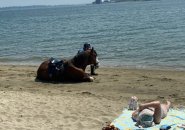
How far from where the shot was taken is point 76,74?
13922 mm

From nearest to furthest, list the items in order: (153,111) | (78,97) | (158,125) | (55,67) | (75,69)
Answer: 1. (158,125)
2. (153,111)
3. (78,97)
4. (75,69)
5. (55,67)

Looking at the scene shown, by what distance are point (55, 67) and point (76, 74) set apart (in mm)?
731

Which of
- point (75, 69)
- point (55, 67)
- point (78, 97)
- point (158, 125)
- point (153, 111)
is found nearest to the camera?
point (158, 125)

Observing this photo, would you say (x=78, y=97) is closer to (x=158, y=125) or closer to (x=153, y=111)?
(x=153, y=111)

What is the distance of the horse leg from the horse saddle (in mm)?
236

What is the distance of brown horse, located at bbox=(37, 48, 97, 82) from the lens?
13758mm

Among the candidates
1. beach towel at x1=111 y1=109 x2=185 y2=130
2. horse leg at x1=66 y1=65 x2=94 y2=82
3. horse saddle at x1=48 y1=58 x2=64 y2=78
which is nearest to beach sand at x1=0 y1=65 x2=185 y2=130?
horse leg at x1=66 y1=65 x2=94 y2=82

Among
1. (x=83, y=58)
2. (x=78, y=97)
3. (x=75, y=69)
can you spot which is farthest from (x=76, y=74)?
(x=78, y=97)

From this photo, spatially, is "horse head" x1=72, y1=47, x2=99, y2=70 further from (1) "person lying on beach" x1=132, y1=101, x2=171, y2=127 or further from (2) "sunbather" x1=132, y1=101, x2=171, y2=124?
(1) "person lying on beach" x1=132, y1=101, x2=171, y2=127

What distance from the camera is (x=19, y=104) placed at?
1065 centimetres

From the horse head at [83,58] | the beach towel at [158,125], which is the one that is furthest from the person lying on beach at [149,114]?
the horse head at [83,58]

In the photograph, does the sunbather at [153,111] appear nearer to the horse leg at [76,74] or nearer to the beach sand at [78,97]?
the beach sand at [78,97]

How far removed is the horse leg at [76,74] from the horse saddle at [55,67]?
9.3 inches

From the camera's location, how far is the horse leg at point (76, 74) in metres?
13.8
